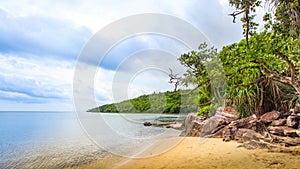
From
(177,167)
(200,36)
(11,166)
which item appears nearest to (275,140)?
(177,167)

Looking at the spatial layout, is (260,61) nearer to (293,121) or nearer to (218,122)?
(293,121)

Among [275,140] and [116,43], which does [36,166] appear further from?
[275,140]

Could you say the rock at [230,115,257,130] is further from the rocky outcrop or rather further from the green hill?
the green hill

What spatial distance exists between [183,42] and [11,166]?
27.0 ft

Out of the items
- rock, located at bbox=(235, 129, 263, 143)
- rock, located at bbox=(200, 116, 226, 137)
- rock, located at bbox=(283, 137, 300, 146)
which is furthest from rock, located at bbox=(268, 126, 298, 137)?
rock, located at bbox=(200, 116, 226, 137)

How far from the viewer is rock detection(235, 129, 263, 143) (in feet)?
19.3

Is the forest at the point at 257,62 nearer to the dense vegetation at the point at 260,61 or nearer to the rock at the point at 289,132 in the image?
the dense vegetation at the point at 260,61

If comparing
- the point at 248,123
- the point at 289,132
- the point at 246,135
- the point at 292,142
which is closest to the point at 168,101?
the point at 248,123

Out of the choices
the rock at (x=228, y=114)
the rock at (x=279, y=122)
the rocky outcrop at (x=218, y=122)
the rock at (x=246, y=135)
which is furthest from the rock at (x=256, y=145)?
the rock at (x=228, y=114)

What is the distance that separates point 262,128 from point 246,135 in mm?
957

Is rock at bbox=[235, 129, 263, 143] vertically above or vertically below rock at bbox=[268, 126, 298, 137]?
Result: below

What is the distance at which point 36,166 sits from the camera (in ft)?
24.7

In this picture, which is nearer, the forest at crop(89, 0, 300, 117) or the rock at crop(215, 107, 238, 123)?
the forest at crop(89, 0, 300, 117)

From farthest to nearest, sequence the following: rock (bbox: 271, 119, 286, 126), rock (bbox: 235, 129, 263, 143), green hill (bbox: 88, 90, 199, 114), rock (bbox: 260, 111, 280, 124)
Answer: green hill (bbox: 88, 90, 199, 114), rock (bbox: 260, 111, 280, 124), rock (bbox: 271, 119, 286, 126), rock (bbox: 235, 129, 263, 143)
